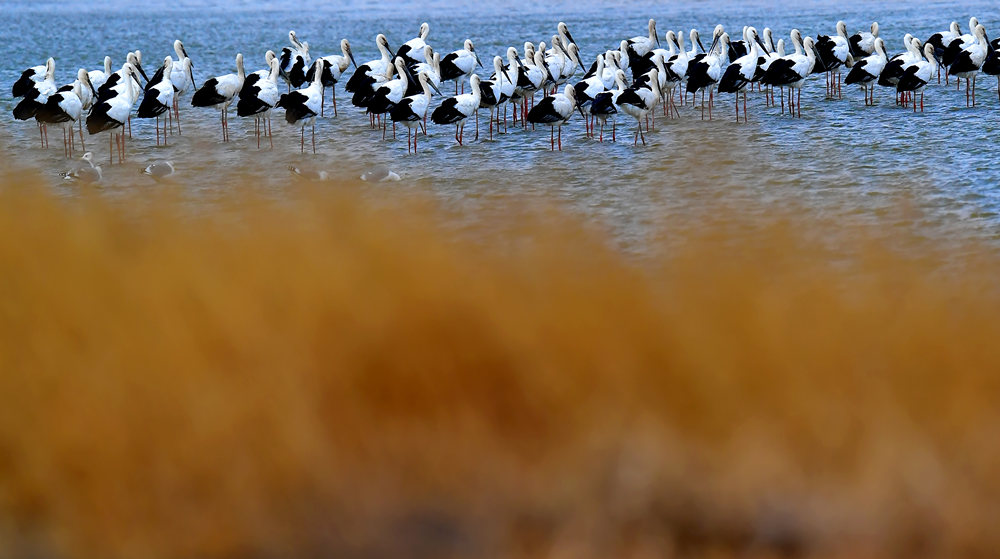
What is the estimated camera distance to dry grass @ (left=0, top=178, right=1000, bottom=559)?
376 cm

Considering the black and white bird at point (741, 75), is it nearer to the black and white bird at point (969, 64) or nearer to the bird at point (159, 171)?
the black and white bird at point (969, 64)

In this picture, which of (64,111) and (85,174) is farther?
(64,111)

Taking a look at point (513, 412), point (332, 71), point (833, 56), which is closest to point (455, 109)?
point (332, 71)

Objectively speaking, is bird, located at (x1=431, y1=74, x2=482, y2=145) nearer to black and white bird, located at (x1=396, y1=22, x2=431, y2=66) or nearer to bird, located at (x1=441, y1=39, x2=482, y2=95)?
bird, located at (x1=441, y1=39, x2=482, y2=95)

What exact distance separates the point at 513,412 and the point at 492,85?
432 inches

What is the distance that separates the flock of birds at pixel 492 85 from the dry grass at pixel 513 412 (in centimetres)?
814

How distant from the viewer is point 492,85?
14.7 metres

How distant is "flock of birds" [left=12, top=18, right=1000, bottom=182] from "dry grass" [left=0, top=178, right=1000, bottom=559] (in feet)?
26.7

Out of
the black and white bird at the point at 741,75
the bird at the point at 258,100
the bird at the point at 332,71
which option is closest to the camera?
the bird at the point at 258,100

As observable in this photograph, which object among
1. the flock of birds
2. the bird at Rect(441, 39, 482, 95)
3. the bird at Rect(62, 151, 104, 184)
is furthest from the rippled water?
the bird at Rect(441, 39, 482, 95)

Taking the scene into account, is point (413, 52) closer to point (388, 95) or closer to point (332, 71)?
point (332, 71)

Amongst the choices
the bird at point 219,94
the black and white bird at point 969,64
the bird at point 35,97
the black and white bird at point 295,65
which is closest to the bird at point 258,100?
the bird at point 219,94

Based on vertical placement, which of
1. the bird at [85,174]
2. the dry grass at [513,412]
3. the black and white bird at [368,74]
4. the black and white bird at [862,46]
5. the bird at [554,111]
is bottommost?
the dry grass at [513,412]

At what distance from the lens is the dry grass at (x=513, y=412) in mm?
3762
